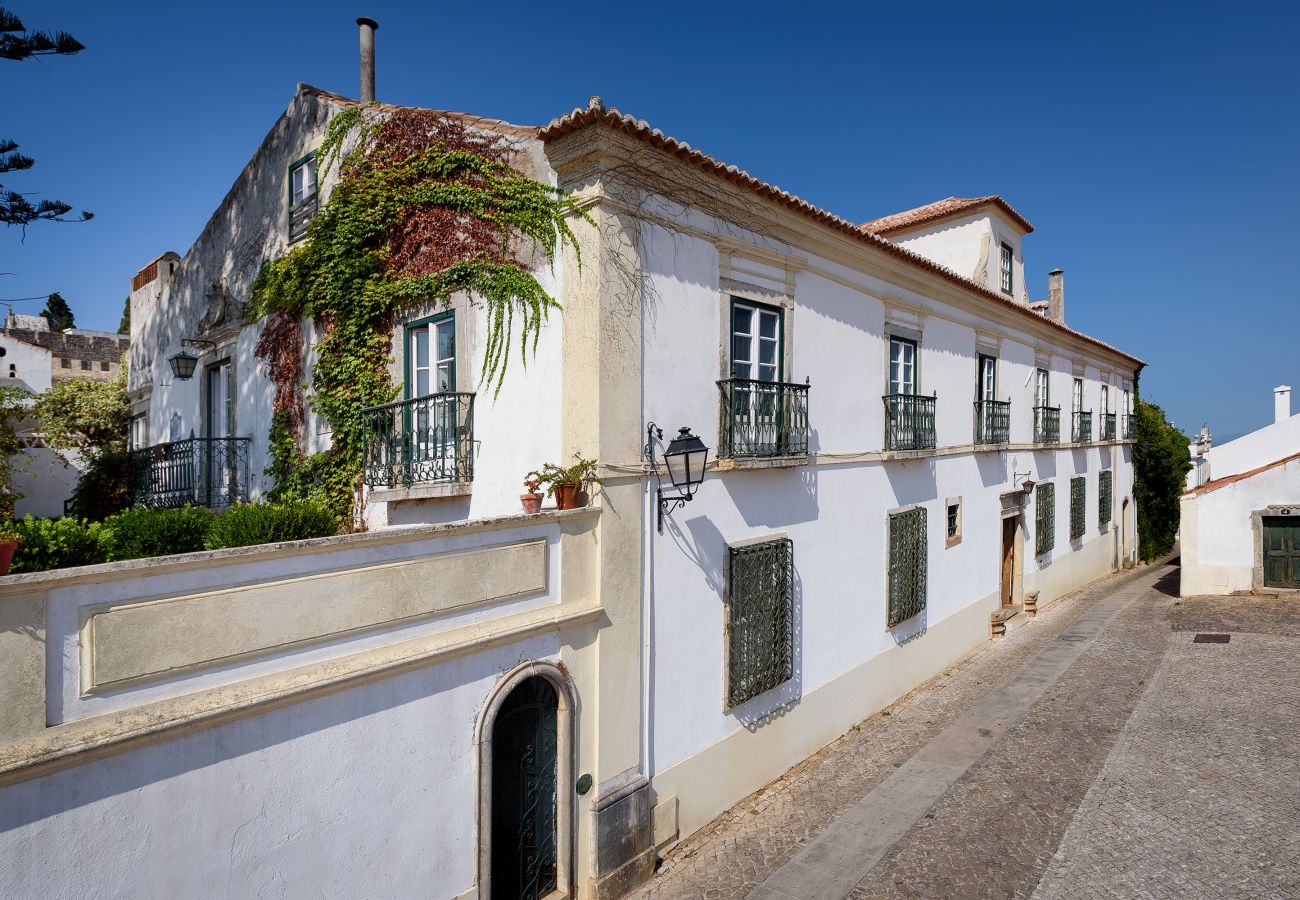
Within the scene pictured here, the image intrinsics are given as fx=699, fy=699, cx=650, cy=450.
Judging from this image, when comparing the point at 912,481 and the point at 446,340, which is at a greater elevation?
the point at 446,340

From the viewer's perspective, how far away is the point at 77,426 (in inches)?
610

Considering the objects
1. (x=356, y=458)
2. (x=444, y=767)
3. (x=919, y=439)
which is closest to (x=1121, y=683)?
(x=919, y=439)

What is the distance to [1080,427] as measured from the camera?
59.2 ft

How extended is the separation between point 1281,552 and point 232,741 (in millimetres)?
20488

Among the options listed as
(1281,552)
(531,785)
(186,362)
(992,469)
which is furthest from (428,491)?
(1281,552)

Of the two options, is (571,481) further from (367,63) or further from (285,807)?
(367,63)

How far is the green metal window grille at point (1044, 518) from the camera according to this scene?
52.1ft

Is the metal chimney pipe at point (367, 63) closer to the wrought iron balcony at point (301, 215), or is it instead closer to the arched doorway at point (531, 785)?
the wrought iron balcony at point (301, 215)

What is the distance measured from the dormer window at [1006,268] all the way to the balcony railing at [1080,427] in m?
Answer: 3.64

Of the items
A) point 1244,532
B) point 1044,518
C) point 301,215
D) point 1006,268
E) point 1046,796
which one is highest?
point 1006,268

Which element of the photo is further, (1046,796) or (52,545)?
(1046,796)

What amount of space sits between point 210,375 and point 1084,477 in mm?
20248

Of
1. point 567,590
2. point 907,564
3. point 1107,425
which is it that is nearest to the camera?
point 567,590

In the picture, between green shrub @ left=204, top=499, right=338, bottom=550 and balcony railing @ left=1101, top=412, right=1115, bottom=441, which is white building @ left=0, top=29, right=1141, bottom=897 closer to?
green shrub @ left=204, top=499, right=338, bottom=550
